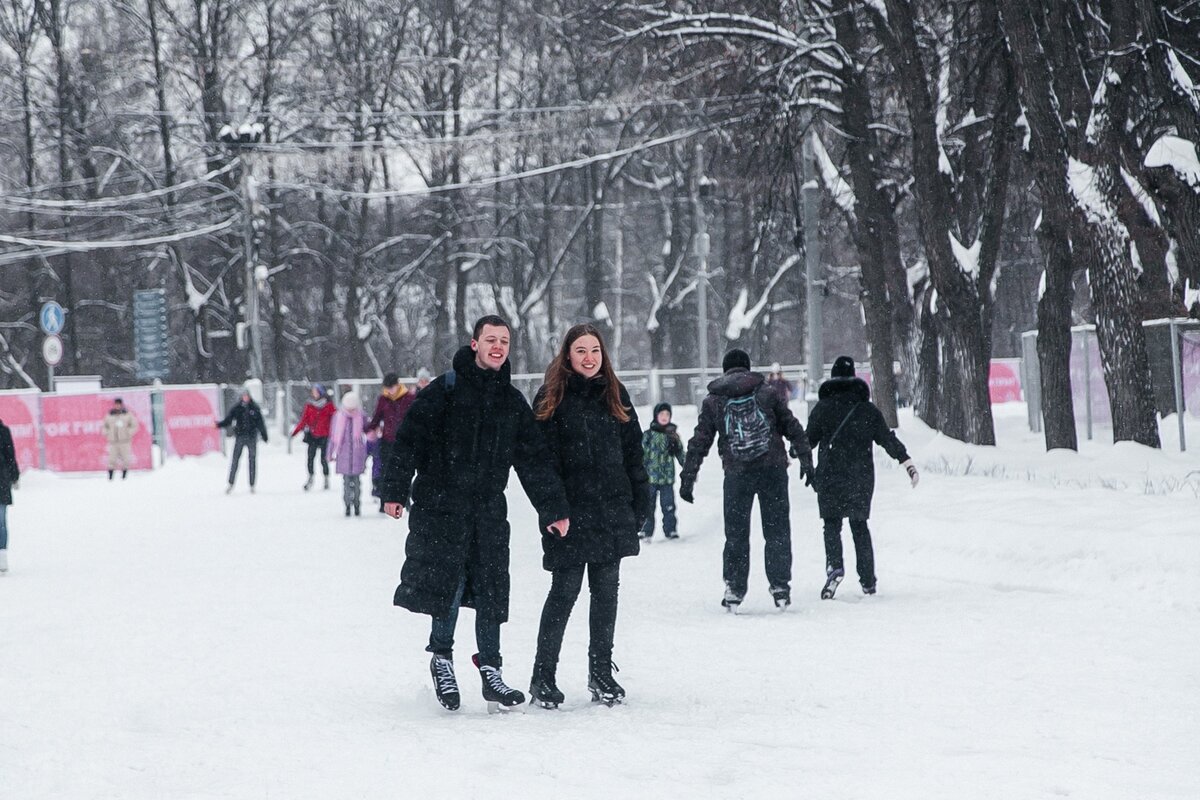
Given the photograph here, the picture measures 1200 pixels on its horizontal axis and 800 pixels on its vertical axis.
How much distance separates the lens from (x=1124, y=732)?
585cm

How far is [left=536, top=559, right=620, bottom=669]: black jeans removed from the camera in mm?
6770

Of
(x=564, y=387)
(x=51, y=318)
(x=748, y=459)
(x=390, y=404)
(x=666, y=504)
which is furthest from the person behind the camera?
(x=51, y=318)

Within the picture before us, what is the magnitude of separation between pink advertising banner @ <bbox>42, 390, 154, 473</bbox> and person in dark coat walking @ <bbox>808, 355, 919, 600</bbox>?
21449 millimetres

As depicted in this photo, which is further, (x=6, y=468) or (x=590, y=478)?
(x=6, y=468)

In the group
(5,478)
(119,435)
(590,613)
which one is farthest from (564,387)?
(119,435)

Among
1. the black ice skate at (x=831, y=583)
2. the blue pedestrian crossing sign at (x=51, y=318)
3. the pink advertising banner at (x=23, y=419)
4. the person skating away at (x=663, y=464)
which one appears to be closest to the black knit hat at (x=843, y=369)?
the black ice skate at (x=831, y=583)

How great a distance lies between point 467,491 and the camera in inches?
262

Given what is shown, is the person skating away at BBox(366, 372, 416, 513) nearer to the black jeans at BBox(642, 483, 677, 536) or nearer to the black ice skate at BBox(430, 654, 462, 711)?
the black jeans at BBox(642, 483, 677, 536)

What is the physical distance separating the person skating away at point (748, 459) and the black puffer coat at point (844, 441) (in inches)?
21.5

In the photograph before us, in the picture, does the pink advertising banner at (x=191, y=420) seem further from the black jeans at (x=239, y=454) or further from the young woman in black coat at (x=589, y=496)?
the young woman in black coat at (x=589, y=496)

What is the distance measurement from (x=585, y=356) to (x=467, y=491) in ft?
2.49

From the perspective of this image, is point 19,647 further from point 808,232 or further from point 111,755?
point 808,232

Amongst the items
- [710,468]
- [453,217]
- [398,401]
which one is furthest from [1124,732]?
[453,217]

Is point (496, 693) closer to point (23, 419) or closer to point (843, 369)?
point (843, 369)
